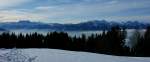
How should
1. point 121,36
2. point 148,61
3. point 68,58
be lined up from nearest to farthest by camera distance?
1. point 68,58
2. point 148,61
3. point 121,36

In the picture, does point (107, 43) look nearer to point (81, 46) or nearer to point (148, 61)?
Result: point (81, 46)

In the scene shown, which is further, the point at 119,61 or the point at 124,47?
the point at 124,47

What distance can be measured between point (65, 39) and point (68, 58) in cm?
4351

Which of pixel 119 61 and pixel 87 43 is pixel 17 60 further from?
pixel 87 43

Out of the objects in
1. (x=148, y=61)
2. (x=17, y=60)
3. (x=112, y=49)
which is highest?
(x=17, y=60)

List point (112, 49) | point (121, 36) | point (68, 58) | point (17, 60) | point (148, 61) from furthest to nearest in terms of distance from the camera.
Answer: point (121, 36)
point (112, 49)
point (148, 61)
point (68, 58)
point (17, 60)

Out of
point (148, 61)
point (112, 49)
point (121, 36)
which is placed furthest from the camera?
point (121, 36)

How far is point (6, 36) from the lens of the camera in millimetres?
52344

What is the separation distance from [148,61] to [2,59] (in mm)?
5768

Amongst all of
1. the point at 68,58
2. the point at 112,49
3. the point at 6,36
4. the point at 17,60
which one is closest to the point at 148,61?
the point at 68,58

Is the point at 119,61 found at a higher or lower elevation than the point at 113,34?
higher

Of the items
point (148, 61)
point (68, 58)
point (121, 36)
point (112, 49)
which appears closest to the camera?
point (68, 58)

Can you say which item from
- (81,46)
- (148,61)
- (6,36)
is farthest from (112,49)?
(148,61)

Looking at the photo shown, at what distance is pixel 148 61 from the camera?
10.7 metres
